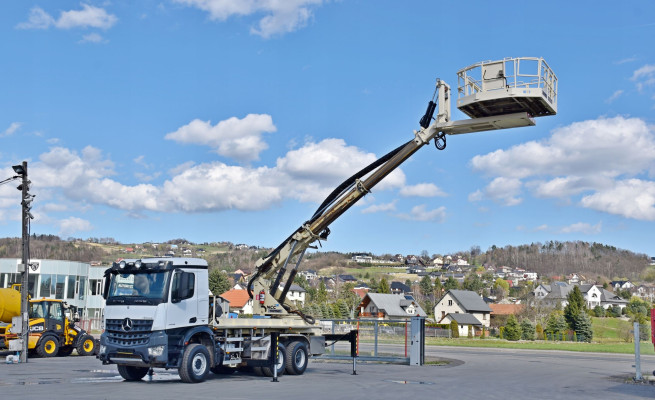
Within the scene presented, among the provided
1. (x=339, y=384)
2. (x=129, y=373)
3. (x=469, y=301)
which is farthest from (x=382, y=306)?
(x=129, y=373)

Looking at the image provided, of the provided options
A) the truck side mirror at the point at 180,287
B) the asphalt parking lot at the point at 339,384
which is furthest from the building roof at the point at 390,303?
the truck side mirror at the point at 180,287

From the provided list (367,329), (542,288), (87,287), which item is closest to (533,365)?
(367,329)

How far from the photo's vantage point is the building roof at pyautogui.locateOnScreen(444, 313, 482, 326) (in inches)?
3637

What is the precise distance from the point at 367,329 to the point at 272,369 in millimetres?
12948

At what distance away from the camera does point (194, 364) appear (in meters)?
16.7

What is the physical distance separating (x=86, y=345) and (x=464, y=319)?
7240 centimetres

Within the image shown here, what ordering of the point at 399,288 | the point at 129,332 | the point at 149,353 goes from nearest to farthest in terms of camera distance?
the point at 149,353, the point at 129,332, the point at 399,288

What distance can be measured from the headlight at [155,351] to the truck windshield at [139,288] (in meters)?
1.10

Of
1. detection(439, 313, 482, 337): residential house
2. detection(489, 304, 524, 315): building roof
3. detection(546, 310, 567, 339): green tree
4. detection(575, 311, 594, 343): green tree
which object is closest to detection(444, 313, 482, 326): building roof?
detection(439, 313, 482, 337): residential house

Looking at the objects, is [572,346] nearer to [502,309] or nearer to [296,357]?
[296,357]

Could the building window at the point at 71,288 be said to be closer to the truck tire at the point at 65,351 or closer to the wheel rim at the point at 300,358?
the truck tire at the point at 65,351

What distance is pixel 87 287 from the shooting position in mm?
71938

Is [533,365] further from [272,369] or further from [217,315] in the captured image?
[217,315]

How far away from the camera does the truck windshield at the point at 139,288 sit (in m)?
16.3
